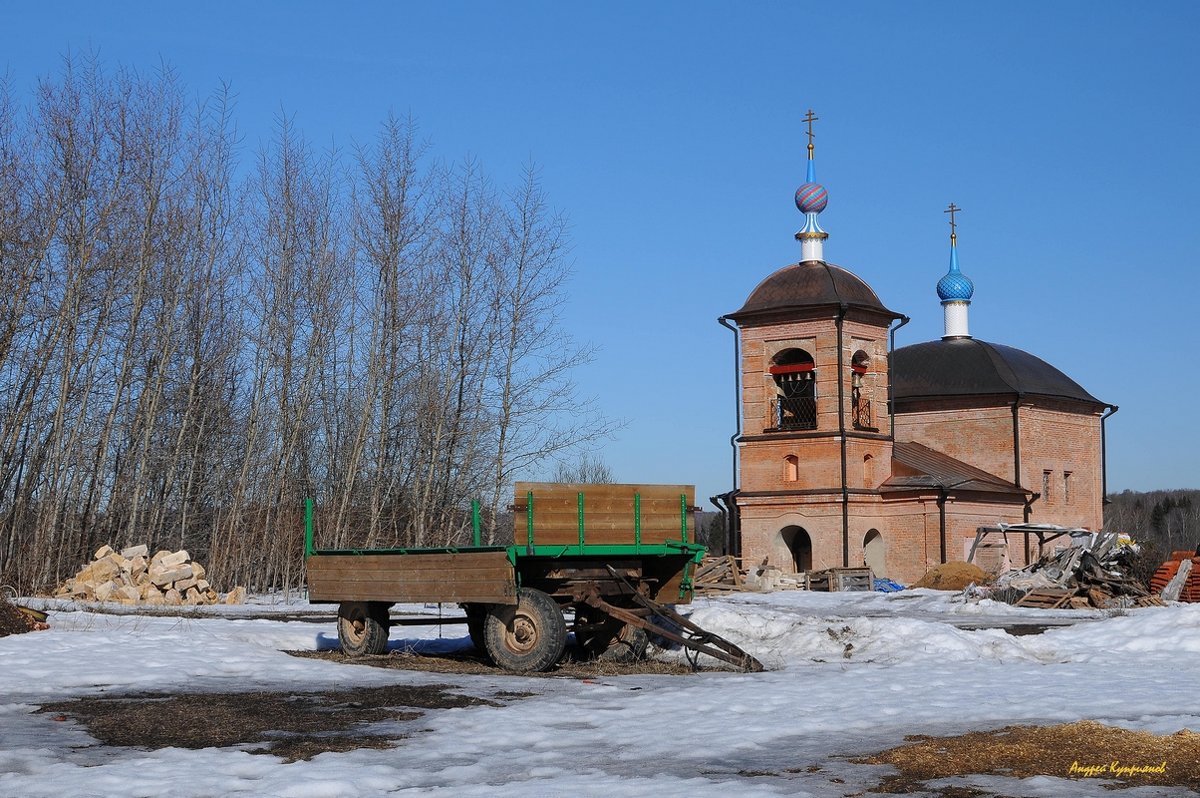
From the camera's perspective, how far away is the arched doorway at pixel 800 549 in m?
41.4

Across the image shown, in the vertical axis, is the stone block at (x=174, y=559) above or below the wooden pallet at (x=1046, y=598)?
above

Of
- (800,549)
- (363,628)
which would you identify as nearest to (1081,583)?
(800,549)

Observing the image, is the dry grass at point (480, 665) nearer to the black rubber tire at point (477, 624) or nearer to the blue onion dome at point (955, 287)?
the black rubber tire at point (477, 624)

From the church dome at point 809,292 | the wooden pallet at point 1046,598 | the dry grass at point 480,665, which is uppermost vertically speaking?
the church dome at point 809,292

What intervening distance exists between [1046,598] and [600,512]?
50.4 ft

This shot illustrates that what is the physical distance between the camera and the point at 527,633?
1368cm

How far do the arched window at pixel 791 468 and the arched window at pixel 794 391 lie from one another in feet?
2.99

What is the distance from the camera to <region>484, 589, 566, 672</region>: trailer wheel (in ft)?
44.2

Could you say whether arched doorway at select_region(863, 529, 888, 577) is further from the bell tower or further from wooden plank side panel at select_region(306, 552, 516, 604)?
wooden plank side panel at select_region(306, 552, 516, 604)

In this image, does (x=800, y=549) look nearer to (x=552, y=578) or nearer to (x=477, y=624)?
(x=477, y=624)

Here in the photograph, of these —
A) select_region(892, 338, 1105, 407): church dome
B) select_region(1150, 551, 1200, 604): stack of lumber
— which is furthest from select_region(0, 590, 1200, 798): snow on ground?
select_region(892, 338, 1105, 407): church dome

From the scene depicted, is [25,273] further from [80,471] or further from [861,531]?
[861,531]

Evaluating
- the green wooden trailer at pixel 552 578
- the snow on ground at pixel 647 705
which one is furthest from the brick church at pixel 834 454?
the green wooden trailer at pixel 552 578

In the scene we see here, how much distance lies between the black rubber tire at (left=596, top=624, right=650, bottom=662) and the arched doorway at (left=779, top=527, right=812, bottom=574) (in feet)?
85.2
